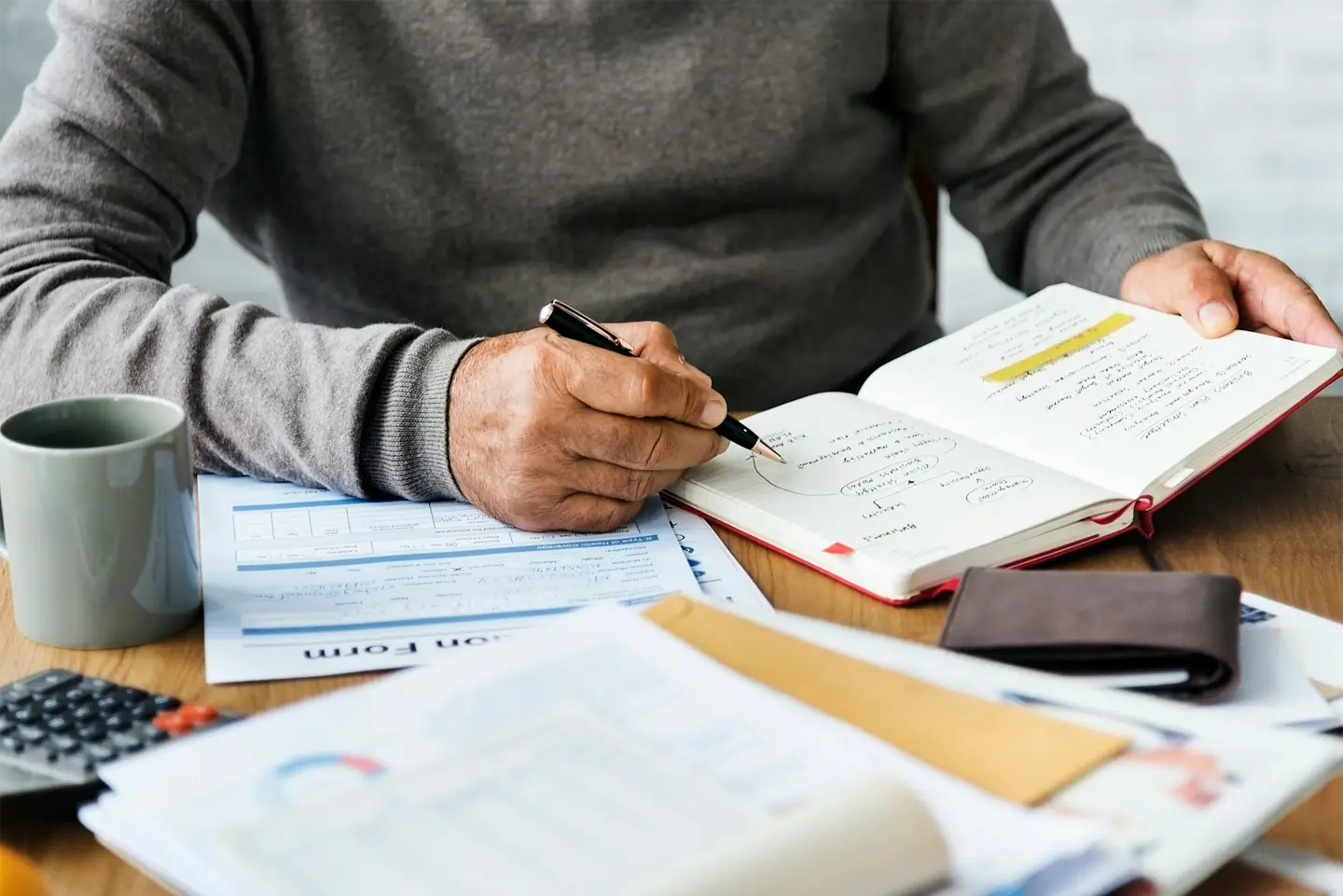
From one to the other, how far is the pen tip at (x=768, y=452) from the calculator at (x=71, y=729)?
0.38 meters

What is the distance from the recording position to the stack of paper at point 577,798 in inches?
16.1

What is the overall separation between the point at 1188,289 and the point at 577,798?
2.40 feet

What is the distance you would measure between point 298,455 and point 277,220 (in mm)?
474

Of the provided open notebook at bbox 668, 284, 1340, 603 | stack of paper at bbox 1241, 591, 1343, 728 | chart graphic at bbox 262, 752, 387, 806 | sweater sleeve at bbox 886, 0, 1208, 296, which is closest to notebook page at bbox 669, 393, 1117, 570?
open notebook at bbox 668, 284, 1340, 603

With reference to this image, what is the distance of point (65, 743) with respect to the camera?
0.54 metres

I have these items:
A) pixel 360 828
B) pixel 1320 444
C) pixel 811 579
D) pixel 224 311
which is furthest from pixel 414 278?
pixel 360 828

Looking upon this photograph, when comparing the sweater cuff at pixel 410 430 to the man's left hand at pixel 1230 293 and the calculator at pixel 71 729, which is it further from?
the man's left hand at pixel 1230 293

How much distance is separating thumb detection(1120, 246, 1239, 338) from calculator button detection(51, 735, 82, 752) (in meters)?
0.76

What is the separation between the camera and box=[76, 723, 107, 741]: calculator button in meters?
0.54

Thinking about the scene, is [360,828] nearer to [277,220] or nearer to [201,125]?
[201,125]

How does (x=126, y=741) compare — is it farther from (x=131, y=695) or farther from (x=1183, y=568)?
(x=1183, y=568)

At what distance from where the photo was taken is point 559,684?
0.52m

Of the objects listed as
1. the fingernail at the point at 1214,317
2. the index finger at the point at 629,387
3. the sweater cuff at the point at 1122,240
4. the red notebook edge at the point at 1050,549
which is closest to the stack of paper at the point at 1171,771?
the red notebook edge at the point at 1050,549

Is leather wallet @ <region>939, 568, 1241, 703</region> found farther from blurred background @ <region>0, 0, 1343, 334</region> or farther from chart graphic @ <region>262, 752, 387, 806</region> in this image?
blurred background @ <region>0, 0, 1343, 334</region>
